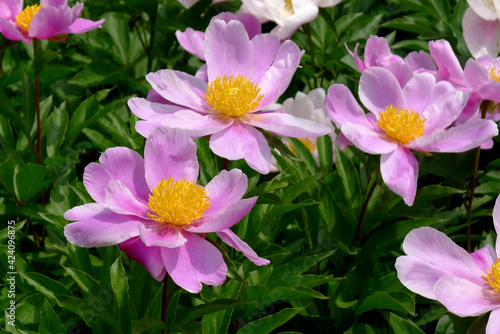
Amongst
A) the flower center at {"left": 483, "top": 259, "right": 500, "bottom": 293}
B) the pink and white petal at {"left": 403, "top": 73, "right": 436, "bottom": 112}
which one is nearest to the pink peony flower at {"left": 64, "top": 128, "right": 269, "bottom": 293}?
the flower center at {"left": 483, "top": 259, "right": 500, "bottom": 293}

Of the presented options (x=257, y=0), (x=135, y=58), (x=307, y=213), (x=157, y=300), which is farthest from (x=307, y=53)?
(x=157, y=300)

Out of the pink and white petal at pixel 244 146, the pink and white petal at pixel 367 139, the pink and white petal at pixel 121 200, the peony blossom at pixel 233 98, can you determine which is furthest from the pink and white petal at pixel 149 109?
the pink and white petal at pixel 367 139

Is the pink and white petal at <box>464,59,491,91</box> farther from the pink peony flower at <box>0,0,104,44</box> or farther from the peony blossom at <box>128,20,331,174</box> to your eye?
the pink peony flower at <box>0,0,104,44</box>

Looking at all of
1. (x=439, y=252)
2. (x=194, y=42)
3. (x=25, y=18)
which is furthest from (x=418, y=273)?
(x=25, y=18)

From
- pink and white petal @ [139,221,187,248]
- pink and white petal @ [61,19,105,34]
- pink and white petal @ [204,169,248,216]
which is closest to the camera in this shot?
pink and white petal @ [139,221,187,248]

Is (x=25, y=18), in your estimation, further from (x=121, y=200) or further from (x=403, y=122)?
(x=403, y=122)

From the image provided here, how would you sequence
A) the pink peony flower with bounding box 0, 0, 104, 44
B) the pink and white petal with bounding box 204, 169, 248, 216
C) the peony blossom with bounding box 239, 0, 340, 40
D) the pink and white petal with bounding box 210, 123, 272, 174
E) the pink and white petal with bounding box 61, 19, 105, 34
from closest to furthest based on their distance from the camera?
the pink and white petal with bounding box 204, 169, 248, 216 < the pink and white petal with bounding box 210, 123, 272, 174 < the pink peony flower with bounding box 0, 0, 104, 44 < the pink and white petal with bounding box 61, 19, 105, 34 < the peony blossom with bounding box 239, 0, 340, 40

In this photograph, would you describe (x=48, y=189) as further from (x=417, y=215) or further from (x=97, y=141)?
(x=417, y=215)

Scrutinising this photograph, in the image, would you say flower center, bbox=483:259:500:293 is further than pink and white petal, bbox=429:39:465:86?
No
